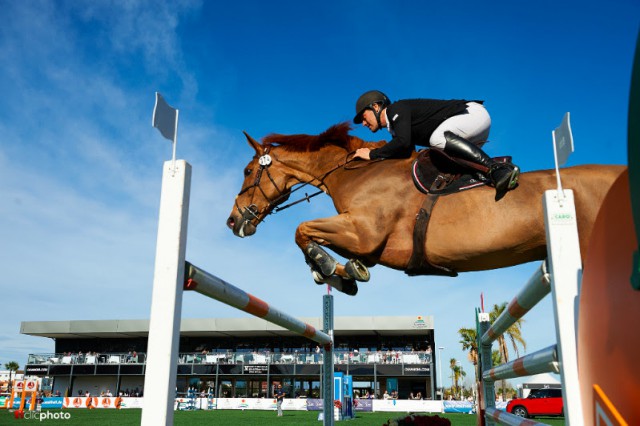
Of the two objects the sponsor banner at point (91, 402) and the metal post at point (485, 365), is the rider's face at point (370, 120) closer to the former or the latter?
the metal post at point (485, 365)

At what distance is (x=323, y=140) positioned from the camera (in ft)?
12.7

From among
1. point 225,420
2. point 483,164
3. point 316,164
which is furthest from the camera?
point 225,420

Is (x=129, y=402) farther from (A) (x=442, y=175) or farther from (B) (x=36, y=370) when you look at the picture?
(A) (x=442, y=175)

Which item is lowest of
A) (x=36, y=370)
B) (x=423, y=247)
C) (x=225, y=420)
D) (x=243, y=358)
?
(x=225, y=420)

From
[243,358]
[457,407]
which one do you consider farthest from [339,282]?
[243,358]

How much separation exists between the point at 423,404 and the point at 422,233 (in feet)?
79.4

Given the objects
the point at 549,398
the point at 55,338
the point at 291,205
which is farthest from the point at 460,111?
the point at 55,338

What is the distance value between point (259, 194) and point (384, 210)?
1.12 meters

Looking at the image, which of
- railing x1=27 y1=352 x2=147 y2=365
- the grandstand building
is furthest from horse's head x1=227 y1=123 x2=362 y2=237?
railing x1=27 y1=352 x2=147 y2=365

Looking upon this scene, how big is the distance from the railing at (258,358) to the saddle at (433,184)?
27.2 m

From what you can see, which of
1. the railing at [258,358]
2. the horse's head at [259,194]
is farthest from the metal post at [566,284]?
the railing at [258,358]

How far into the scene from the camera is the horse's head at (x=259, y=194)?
381cm

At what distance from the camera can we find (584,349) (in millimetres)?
1159

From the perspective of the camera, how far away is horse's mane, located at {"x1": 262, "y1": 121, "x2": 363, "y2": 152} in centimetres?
381
